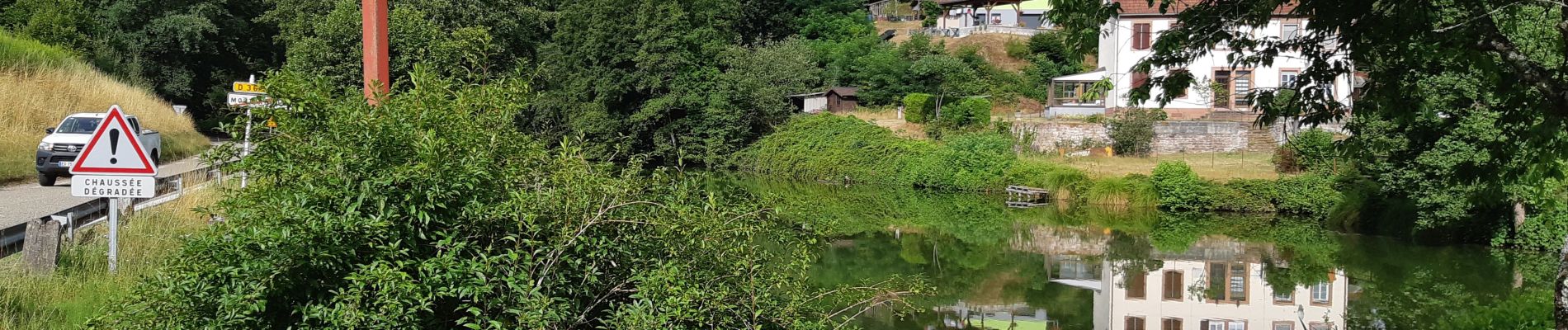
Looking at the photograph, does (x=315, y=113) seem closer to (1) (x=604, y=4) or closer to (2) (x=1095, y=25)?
(2) (x=1095, y=25)

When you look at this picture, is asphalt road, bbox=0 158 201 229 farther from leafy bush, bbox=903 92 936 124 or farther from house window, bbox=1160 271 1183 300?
leafy bush, bbox=903 92 936 124

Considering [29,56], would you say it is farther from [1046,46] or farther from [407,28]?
[1046,46]

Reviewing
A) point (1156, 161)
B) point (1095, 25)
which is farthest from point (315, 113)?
point (1156, 161)

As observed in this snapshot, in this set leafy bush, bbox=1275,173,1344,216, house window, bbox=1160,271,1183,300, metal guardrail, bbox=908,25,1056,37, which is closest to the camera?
house window, bbox=1160,271,1183,300

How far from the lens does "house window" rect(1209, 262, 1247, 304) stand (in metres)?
18.1

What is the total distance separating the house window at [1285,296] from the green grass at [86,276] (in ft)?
46.9

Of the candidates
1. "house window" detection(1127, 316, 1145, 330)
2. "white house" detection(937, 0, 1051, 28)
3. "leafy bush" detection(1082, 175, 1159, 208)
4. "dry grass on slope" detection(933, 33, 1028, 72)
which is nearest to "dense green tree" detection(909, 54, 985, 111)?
"dry grass on slope" detection(933, 33, 1028, 72)

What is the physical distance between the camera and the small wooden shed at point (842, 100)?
2095 inches

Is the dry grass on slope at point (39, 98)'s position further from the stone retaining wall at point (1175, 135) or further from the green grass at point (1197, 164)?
the stone retaining wall at point (1175, 135)

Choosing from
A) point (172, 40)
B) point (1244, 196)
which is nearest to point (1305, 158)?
point (1244, 196)

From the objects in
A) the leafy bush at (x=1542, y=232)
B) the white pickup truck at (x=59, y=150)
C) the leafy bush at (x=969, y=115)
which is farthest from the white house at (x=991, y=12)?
the white pickup truck at (x=59, y=150)

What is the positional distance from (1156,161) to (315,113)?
112 ft

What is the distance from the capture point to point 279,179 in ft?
18.7

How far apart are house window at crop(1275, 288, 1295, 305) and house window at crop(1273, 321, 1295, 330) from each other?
3.92 ft
